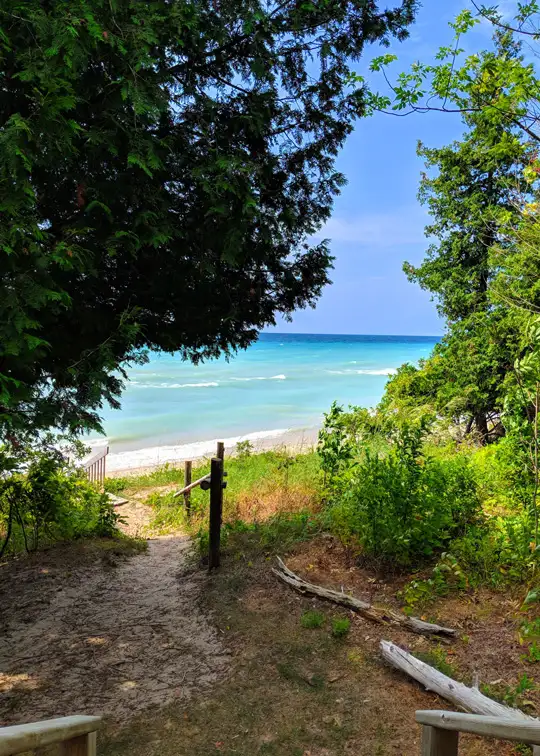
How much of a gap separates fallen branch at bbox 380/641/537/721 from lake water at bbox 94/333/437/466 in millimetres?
4567

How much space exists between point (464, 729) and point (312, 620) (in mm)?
2911

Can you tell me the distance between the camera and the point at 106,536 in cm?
731

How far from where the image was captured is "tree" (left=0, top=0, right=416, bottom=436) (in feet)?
9.25

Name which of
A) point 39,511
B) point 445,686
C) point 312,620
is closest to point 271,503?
point 312,620

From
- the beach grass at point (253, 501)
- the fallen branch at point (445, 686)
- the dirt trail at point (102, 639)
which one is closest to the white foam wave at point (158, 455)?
the beach grass at point (253, 501)

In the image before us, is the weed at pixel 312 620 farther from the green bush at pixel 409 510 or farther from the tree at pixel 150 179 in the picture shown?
the tree at pixel 150 179

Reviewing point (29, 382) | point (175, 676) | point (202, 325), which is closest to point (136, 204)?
point (202, 325)

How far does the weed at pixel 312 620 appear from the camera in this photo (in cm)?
414

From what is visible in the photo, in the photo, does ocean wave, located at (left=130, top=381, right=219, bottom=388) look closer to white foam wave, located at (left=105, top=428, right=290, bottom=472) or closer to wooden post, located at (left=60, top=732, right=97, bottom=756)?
white foam wave, located at (left=105, top=428, right=290, bottom=472)

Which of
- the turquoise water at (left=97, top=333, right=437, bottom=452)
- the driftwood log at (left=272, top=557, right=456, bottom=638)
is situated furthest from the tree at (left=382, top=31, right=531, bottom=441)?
the driftwood log at (left=272, top=557, right=456, bottom=638)

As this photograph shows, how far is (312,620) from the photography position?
4160mm

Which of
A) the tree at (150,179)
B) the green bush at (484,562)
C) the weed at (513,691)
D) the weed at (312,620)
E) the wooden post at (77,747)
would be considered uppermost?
the tree at (150,179)

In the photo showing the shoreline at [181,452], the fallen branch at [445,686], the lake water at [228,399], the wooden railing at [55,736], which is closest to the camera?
the wooden railing at [55,736]

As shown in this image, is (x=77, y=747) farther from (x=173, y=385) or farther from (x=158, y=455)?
(x=173, y=385)
